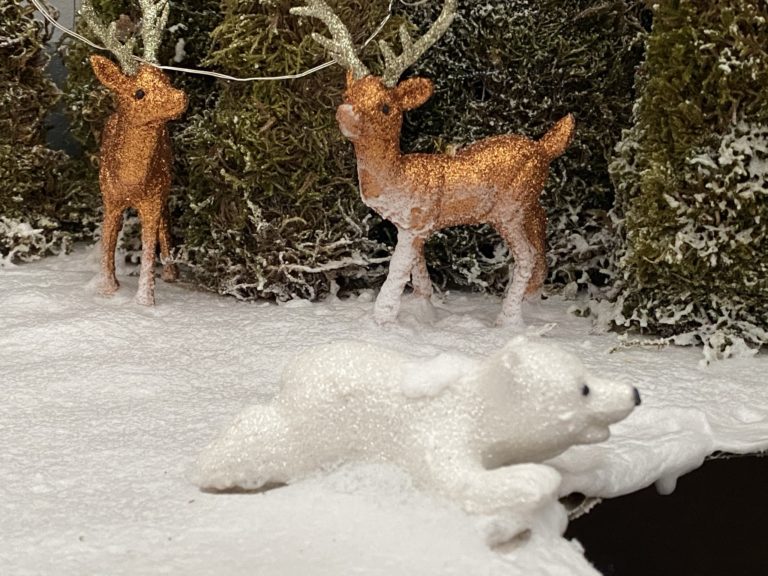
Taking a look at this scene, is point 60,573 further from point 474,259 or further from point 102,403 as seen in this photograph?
point 474,259

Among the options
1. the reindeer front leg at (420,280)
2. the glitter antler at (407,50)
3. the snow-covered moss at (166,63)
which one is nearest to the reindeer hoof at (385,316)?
the reindeer front leg at (420,280)

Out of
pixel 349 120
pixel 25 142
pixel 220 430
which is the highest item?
pixel 349 120

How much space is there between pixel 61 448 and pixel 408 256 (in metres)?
1.06

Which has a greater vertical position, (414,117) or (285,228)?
(414,117)

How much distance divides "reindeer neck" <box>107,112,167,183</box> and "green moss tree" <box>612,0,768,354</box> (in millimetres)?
1360

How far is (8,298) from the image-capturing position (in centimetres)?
249

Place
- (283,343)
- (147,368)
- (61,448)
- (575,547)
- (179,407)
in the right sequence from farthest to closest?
1. (283,343)
2. (147,368)
3. (179,407)
4. (61,448)
5. (575,547)

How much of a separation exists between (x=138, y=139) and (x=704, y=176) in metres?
1.55

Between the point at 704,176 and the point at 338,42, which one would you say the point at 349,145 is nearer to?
the point at 338,42

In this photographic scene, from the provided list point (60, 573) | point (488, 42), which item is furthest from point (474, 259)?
point (60, 573)

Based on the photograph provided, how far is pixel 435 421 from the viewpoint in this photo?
4.46 ft

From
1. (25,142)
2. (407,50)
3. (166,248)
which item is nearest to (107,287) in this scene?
(166,248)

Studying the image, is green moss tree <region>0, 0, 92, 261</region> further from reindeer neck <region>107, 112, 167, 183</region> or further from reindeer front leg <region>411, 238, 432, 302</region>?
reindeer front leg <region>411, 238, 432, 302</region>

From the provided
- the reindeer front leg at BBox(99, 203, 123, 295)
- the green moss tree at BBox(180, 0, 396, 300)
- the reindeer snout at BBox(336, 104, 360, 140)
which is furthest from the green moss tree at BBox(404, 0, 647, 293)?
the reindeer front leg at BBox(99, 203, 123, 295)
